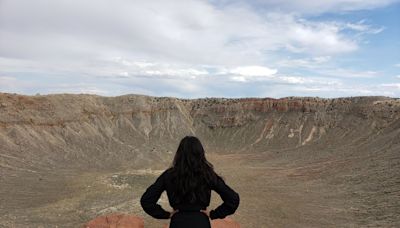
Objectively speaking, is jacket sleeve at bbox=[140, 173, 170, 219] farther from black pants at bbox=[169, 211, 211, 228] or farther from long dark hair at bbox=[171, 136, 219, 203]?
black pants at bbox=[169, 211, 211, 228]

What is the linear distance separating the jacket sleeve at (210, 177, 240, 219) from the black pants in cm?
28

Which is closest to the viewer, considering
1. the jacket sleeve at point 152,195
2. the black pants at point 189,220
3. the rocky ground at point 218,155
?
the black pants at point 189,220

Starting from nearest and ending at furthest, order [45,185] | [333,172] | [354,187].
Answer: [354,187]
[45,185]
[333,172]

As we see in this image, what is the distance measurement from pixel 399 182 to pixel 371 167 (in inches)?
304

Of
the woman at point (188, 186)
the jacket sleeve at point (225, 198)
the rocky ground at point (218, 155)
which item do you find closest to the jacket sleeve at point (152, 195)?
the woman at point (188, 186)

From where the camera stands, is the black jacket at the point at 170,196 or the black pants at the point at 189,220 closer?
the black pants at the point at 189,220

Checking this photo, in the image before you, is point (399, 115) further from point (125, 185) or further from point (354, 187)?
point (125, 185)

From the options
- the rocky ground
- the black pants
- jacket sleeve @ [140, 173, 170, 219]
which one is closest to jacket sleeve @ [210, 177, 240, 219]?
the black pants

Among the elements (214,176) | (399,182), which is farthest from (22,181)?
(214,176)

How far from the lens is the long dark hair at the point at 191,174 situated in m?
4.85

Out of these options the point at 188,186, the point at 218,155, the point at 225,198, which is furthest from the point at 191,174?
the point at 218,155

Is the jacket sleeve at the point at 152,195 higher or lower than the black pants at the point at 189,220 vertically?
higher

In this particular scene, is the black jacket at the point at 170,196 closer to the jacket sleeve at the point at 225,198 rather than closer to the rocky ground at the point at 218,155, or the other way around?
the jacket sleeve at the point at 225,198

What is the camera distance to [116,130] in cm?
6756
